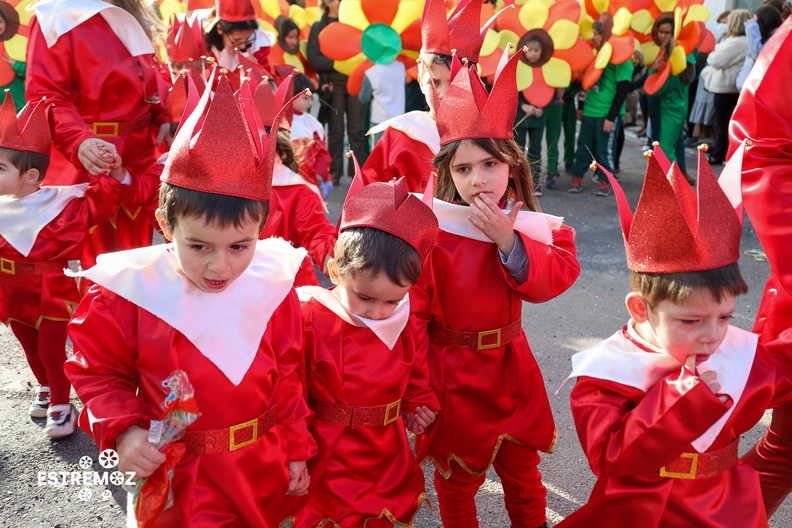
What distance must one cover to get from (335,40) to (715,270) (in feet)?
18.7

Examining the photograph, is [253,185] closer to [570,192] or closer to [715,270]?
[715,270]

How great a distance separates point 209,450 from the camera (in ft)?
6.69

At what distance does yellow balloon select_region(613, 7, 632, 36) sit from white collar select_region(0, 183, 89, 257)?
20.8 feet

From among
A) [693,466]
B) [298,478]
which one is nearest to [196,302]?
[298,478]

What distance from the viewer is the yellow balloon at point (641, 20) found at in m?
8.11

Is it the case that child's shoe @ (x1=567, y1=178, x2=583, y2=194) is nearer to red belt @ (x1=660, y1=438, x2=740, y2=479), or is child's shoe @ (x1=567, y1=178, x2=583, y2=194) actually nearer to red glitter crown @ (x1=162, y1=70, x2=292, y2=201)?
red belt @ (x1=660, y1=438, x2=740, y2=479)

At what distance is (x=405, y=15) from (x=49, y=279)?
168 inches

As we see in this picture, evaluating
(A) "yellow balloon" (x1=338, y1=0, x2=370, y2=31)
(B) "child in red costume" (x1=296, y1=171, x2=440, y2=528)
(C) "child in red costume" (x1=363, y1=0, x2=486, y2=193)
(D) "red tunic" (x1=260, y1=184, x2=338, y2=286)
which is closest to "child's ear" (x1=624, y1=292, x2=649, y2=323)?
(B) "child in red costume" (x1=296, y1=171, x2=440, y2=528)

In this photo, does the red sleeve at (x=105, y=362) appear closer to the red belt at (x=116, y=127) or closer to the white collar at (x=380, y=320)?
the white collar at (x=380, y=320)

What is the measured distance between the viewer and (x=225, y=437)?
2.05 m

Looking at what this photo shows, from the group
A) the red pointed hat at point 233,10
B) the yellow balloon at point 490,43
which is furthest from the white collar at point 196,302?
the yellow balloon at point 490,43

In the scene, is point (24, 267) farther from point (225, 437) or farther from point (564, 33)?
point (564, 33)

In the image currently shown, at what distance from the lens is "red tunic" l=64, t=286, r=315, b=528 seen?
1968mm

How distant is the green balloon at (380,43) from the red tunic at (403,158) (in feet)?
11.0
